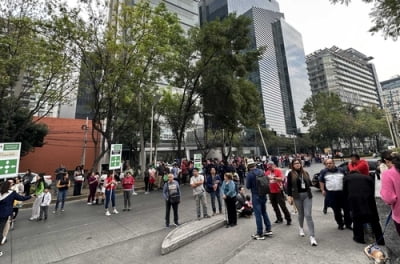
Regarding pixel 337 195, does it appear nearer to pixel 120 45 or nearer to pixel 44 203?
pixel 44 203

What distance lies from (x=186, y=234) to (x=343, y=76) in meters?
106

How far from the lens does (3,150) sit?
7773 millimetres

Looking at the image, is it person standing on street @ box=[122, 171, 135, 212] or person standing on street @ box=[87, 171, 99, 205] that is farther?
person standing on street @ box=[87, 171, 99, 205]

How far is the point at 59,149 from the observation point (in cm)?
2530

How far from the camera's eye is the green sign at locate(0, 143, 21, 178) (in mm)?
7699

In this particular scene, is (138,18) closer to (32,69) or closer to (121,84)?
(121,84)

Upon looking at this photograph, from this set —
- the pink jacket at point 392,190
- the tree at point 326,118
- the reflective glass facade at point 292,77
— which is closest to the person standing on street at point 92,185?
the pink jacket at point 392,190

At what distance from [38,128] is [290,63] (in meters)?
80.2

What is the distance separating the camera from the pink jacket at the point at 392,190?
277 centimetres

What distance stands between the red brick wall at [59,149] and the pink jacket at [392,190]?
29.2 m

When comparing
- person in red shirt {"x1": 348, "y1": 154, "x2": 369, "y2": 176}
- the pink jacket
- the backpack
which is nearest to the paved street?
the backpack

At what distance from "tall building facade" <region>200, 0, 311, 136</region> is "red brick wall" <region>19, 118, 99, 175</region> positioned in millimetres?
43968

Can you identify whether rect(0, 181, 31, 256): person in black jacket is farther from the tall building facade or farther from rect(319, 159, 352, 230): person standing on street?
the tall building facade

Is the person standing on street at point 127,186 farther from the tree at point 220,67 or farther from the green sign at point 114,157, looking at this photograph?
the tree at point 220,67
